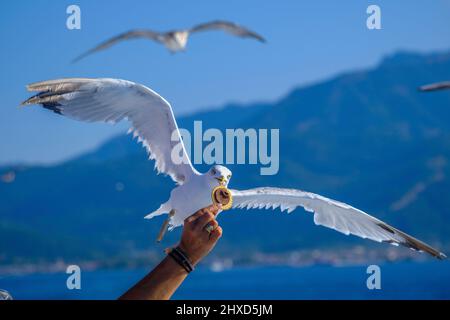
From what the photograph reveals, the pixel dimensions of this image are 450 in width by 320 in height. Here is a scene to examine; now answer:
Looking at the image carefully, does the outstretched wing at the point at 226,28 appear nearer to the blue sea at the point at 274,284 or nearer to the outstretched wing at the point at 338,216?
the outstretched wing at the point at 338,216

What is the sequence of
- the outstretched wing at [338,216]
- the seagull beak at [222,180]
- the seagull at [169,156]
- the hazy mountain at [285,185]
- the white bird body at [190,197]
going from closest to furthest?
the seagull beak at [222,180], the white bird body at [190,197], the seagull at [169,156], the outstretched wing at [338,216], the hazy mountain at [285,185]

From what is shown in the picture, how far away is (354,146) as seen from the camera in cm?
7356

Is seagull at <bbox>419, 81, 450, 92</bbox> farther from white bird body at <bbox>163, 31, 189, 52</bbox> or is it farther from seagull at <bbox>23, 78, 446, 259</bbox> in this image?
white bird body at <bbox>163, 31, 189, 52</bbox>

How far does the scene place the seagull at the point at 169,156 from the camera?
3191mm

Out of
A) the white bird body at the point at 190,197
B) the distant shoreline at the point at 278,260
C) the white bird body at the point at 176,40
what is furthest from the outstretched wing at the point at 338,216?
the distant shoreline at the point at 278,260

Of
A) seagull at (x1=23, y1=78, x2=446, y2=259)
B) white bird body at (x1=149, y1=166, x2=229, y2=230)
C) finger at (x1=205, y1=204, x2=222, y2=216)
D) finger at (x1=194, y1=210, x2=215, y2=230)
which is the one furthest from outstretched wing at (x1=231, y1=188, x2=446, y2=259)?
finger at (x1=194, y1=210, x2=215, y2=230)

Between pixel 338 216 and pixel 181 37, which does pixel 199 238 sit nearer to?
pixel 338 216

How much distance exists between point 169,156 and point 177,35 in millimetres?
3038

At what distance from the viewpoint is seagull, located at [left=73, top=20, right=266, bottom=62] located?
18.5ft

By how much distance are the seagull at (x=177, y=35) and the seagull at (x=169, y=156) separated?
5.11ft

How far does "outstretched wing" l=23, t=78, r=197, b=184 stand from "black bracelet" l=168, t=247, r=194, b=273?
1416 millimetres

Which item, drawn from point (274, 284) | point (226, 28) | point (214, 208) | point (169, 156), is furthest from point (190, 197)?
point (274, 284)
